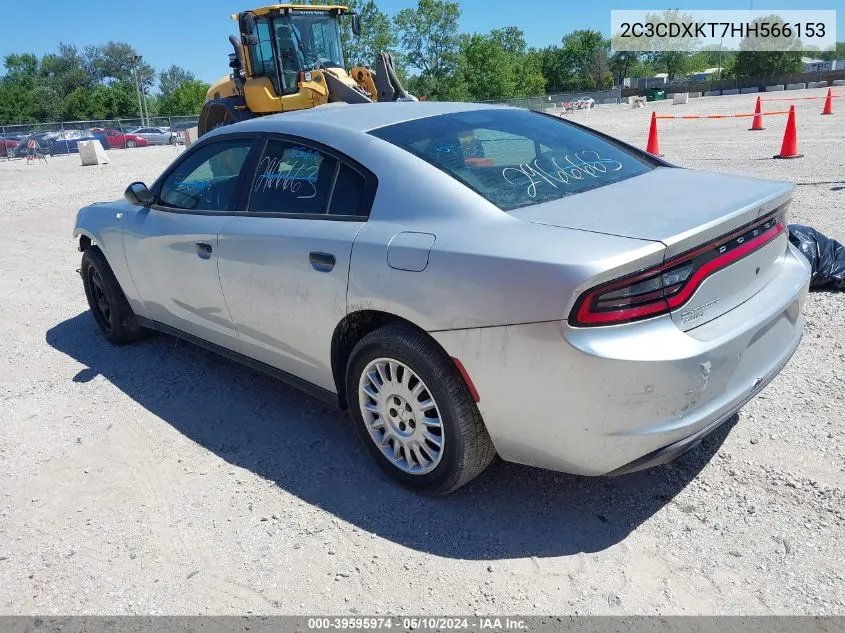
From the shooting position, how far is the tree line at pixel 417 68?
2808 inches

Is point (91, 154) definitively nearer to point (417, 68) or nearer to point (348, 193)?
point (348, 193)

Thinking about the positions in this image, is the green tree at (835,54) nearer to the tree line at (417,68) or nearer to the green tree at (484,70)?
the tree line at (417,68)

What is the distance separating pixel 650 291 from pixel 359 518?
1555 mm

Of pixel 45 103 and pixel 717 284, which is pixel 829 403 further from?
pixel 45 103

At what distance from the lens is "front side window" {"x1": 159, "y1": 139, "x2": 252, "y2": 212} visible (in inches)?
147

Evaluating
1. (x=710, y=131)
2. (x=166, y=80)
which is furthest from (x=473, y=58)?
(x=166, y=80)

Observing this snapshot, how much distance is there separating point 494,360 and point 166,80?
129 m

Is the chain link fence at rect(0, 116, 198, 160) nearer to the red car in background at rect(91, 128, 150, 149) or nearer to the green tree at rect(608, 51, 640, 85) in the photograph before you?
the red car in background at rect(91, 128, 150, 149)

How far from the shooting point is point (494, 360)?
7.98 ft

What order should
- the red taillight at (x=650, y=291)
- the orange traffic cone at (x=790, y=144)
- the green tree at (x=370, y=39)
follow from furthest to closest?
the green tree at (x=370, y=39) → the orange traffic cone at (x=790, y=144) → the red taillight at (x=650, y=291)

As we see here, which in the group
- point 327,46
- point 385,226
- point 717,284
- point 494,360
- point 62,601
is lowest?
point 62,601

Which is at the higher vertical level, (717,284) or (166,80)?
(166,80)

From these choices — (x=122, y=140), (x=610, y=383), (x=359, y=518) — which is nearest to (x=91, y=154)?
(x=122, y=140)

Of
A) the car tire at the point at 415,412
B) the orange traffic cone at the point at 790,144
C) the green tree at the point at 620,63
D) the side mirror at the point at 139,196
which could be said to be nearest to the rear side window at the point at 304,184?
the car tire at the point at 415,412
